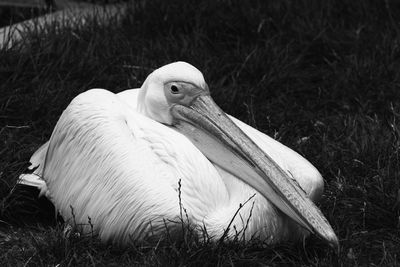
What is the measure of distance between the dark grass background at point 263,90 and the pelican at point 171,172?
106 mm

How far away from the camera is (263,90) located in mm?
5898

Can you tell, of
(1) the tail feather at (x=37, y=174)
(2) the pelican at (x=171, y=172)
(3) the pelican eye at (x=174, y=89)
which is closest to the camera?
(2) the pelican at (x=171, y=172)

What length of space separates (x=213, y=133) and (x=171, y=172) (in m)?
0.36

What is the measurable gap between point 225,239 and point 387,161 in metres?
1.24

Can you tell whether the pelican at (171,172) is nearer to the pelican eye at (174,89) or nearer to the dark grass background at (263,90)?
the pelican eye at (174,89)

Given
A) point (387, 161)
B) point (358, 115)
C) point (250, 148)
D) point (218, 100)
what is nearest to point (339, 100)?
point (358, 115)

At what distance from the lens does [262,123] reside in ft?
18.4

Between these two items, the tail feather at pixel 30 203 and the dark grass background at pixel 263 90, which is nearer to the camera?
the dark grass background at pixel 263 90

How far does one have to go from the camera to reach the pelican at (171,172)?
3.97 meters

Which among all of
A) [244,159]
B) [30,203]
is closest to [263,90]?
[244,159]

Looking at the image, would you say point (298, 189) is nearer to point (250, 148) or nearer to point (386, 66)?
point (250, 148)

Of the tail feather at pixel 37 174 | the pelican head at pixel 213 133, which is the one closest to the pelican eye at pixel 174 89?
the pelican head at pixel 213 133

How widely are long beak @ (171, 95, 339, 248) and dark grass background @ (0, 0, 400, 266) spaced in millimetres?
165

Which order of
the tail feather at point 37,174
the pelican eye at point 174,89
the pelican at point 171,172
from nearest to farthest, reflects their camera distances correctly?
the pelican at point 171,172
the pelican eye at point 174,89
the tail feather at point 37,174
